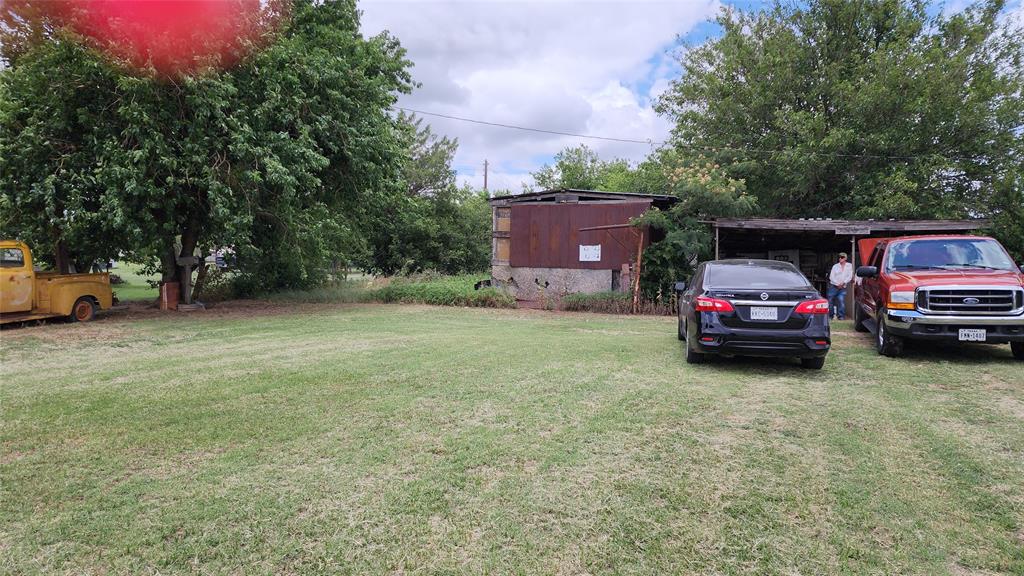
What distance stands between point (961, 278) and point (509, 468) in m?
7.47

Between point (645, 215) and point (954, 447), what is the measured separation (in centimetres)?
1238

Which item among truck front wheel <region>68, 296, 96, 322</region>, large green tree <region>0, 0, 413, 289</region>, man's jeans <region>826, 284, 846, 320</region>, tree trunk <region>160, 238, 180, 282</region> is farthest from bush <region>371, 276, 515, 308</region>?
man's jeans <region>826, 284, 846, 320</region>

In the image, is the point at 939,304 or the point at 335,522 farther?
the point at 939,304

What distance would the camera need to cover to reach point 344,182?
15.7 meters

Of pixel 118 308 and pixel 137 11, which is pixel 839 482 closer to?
pixel 137 11

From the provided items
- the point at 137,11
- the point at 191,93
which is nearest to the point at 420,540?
the point at 191,93

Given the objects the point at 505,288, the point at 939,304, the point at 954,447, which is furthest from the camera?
the point at 505,288

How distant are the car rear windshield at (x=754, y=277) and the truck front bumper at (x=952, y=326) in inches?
64.1

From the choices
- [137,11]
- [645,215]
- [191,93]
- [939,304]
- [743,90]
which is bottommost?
[939,304]

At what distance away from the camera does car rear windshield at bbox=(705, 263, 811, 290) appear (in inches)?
282

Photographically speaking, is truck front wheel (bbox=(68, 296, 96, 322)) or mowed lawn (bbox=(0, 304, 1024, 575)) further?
truck front wheel (bbox=(68, 296, 96, 322))

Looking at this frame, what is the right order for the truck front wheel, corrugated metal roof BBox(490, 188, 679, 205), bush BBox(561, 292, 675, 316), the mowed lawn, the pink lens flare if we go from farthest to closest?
corrugated metal roof BBox(490, 188, 679, 205), bush BBox(561, 292, 675, 316), the truck front wheel, the pink lens flare, the mowed lawn

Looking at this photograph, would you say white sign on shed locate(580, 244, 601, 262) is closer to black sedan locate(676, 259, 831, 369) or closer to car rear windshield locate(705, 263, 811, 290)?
car rear windshield locate(705, 263, 811, 290)

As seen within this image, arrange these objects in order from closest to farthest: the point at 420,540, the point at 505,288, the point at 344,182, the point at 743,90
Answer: the point at 420,540
the point at 344,182
the point at 505,288
the point at 743,90
